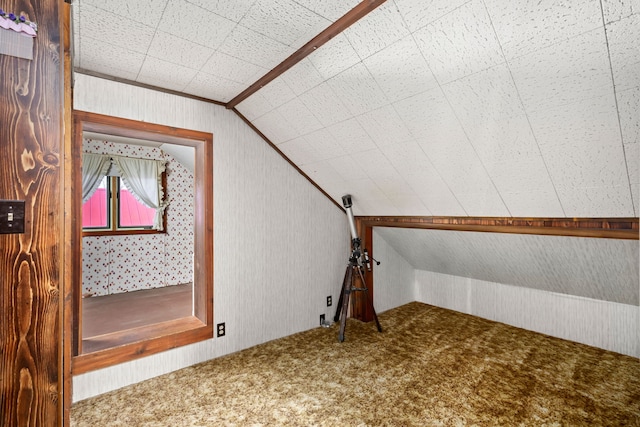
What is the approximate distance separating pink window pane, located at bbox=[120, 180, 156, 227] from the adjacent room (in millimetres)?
1632

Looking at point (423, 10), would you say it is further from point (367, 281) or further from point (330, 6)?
point (367, 281)

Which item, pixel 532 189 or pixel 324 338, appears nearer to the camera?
pixel 532 189

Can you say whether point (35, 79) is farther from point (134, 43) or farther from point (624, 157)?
point (624, 157)

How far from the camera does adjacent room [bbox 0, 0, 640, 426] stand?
1450 millimetres

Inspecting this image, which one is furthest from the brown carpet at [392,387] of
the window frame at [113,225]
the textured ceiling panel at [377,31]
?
the window frame at [113,225]

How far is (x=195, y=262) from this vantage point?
274cm

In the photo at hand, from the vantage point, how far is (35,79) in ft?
3.37

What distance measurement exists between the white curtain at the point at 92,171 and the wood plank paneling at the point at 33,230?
13.8 feet

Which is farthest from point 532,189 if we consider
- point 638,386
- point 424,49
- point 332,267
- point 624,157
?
point 332,267

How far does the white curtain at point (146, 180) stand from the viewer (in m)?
4.83

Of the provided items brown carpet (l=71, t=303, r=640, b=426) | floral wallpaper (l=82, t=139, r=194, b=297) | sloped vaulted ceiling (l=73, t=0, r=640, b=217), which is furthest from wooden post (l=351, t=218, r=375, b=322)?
floral wallpaper (l=82, t=139, r=194, b=297)

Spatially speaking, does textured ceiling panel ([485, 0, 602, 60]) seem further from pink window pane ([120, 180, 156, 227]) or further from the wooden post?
pink window pane ([120, 180, 156, 227])

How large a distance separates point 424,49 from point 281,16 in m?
0.72

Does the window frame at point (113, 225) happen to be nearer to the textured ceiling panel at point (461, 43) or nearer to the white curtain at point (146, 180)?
the white curtain at point (146, 180)
